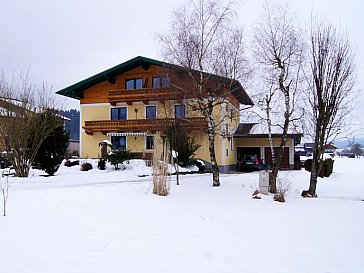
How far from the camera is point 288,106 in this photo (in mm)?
13898

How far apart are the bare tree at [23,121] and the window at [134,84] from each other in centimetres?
1461

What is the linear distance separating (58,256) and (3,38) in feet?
63.4

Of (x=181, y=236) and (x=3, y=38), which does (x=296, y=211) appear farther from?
(x=3, y=38)

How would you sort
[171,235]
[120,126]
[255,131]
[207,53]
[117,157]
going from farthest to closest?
[255,131] → [120,126] → [117,157] → [207,53] → [171,235]

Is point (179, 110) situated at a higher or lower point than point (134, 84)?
lower

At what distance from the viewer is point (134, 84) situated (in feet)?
105

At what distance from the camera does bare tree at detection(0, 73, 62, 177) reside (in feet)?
50.6

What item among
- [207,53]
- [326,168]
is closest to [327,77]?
[207,53]

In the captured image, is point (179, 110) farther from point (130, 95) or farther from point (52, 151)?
point (52, 151)

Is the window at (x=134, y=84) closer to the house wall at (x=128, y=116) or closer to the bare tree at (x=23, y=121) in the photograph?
the house wall at (x=128, y=116)

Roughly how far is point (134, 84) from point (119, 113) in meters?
3.15

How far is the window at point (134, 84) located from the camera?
31844mm

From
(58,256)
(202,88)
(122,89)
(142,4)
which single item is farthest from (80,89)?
(58,256)

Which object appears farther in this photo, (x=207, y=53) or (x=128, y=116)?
(x=128, y=116)
